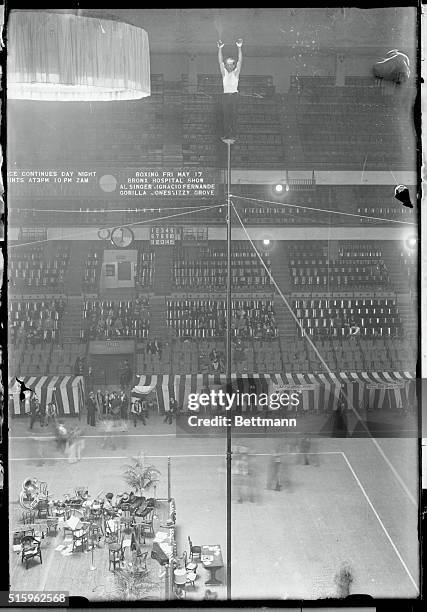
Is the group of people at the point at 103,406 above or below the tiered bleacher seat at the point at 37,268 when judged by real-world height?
below

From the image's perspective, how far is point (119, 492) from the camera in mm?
3121

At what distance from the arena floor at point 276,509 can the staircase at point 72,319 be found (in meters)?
0.44

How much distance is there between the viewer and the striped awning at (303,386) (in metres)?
3.16


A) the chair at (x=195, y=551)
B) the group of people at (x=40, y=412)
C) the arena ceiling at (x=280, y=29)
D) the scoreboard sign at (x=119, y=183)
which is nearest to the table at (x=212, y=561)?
the chair at (x=195, y=551)

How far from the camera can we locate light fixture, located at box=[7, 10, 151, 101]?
2969 millimetres

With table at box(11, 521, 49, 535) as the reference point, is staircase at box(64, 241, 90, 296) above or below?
A: above

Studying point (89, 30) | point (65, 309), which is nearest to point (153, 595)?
point (65, 309)

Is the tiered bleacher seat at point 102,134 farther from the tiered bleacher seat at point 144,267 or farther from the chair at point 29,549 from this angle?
the chair at point 29,549

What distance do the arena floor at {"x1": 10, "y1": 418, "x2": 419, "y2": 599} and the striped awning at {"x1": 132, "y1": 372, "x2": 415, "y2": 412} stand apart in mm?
166

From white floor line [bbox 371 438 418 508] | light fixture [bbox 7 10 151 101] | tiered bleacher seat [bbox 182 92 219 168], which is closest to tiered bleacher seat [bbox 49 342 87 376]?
tiered bleacher seat [bbox 182 92 219 168]

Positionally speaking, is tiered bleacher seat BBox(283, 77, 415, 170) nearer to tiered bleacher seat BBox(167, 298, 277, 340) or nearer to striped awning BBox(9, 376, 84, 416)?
tiered bleacher seat BBox(167, 298, 277, 340)

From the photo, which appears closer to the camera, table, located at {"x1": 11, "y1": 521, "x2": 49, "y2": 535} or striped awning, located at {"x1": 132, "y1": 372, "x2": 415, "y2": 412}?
table, located at {"x1": 11, "y1": 521, "x2": 49, "y2": 535}

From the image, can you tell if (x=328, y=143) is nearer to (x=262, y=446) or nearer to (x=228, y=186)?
(x=228, y=186)
